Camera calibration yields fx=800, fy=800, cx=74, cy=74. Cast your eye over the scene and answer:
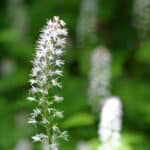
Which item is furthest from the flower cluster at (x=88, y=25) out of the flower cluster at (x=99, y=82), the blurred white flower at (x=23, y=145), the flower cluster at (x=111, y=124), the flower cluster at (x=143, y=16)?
the flower cluster at (x=111, y=124)

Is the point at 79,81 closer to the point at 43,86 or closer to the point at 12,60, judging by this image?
the point at 12,60

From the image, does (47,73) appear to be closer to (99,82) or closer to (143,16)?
(99,82)

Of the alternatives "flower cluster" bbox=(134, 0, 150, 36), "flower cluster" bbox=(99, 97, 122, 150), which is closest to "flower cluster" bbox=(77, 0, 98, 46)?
"flower cluster" bbox=(134, 0, 150, 36)

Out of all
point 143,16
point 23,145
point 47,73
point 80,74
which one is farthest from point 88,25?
point 47,73

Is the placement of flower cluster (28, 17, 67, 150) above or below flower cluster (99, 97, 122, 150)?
below

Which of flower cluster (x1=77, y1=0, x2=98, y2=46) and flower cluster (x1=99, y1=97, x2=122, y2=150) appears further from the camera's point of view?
flower cluster (x1=77, y1=0, x2=98, y2=46)

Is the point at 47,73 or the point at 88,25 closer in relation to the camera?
the point at 47,73

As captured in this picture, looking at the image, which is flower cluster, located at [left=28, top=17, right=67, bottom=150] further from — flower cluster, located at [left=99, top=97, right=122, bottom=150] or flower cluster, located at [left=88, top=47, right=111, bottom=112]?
flower cluster, located at [left=88, top=47, right=111, bottom=112]

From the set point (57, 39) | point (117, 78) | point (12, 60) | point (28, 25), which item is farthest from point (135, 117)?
point (57, 39)
